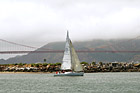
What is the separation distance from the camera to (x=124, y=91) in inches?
1458

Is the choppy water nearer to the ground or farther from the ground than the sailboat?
nearer to the ground

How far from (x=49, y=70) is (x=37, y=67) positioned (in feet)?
24.4

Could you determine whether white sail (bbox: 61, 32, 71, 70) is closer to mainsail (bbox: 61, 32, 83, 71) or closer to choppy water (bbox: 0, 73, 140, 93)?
mainsail (bbox: 61, 32, 83, 71)

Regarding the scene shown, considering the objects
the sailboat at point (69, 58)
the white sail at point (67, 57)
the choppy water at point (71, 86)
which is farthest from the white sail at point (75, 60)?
the choppy water at point (71, 86)

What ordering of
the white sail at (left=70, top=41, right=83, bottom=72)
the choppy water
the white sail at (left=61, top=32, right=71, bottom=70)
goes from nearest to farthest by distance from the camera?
the choppy water → the white sail at (left=61, top=32, right=71, bottom=70) → the white sail at (left=70, top=41, right=83, bottom=72)

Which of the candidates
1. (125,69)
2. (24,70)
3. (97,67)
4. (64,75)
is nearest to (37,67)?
(24,70)

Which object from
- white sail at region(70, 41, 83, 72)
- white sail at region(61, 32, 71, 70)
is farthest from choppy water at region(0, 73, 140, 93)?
white sail at region(70, 41, 83, 72)

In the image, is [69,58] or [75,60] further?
[75,60]

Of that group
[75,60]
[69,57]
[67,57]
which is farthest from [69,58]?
[75,60]

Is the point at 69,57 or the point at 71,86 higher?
the point at 69,57

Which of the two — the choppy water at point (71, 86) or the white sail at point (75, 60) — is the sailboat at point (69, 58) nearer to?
the white sail at point (75, 60)

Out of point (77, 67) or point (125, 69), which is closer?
point (77, 67)

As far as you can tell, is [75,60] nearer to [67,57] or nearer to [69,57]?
[69,57]

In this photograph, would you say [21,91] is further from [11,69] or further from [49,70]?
[11,69]
